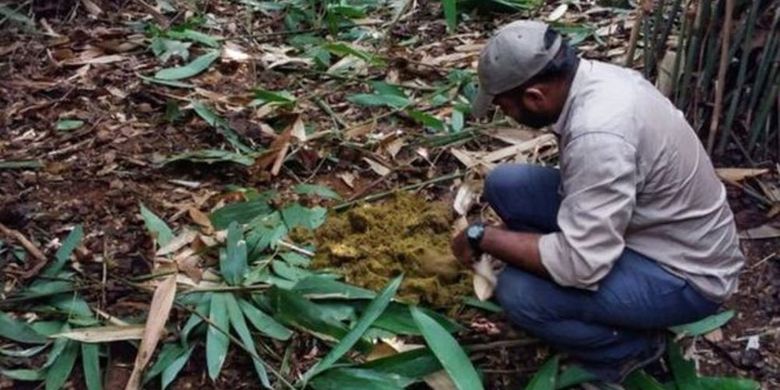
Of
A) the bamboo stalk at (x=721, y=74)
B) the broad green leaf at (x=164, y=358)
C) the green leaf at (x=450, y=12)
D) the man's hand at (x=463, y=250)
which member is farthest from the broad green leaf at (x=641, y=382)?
the green leaf at (x=450, y=12)

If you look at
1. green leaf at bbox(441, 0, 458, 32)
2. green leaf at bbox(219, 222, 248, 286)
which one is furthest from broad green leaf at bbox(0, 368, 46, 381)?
green leaf at bbox(441, 0, 458, 32)

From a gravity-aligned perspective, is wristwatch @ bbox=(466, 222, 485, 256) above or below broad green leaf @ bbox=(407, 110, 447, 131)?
above

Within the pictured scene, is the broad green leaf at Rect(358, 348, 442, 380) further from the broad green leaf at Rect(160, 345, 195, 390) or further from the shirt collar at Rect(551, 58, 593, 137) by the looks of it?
the shirt collar at Rect(551, 58, 593, 137)

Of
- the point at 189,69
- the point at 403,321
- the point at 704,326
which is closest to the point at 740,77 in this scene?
the point at 704,326

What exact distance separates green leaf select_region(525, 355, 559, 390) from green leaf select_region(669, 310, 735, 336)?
0.31 m

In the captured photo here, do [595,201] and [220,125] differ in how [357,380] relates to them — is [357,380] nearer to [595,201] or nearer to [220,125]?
[595,201]

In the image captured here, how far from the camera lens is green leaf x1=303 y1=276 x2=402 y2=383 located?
7.47 feet

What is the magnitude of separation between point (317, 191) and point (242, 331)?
26.2 inches

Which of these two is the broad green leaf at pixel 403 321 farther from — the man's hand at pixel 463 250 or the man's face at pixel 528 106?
the man's face at pixel 528 106

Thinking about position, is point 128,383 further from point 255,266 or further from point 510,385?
point 510,385

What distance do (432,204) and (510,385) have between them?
27.2 inches

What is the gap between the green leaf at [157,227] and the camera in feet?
8.83

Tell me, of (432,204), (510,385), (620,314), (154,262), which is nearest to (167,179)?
(154,262)

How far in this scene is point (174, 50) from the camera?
146 inches
